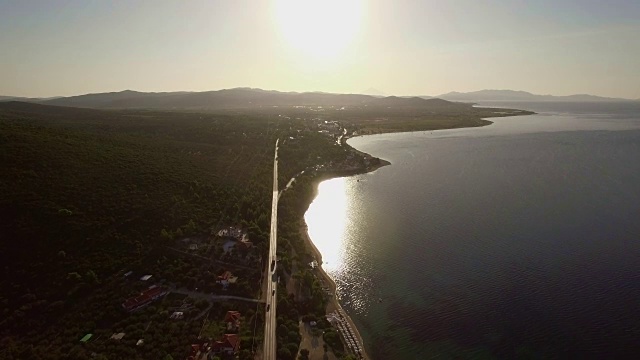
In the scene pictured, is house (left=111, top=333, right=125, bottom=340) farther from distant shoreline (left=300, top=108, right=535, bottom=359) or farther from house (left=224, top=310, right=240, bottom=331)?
distant shoreline (left=300, top=108, right=535, bottom=359)

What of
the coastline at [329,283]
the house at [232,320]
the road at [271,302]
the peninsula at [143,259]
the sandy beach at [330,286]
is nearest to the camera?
the road at [271,302]

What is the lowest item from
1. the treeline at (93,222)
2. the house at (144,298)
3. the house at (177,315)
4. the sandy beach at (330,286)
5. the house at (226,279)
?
the sandy beach at (330,286)

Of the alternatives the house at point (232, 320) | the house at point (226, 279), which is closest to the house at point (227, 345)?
the house at point (232, 320)

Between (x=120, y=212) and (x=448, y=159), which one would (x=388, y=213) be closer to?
(x=120, y=212)

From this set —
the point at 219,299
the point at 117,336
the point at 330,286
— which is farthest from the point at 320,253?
the point at 117,336

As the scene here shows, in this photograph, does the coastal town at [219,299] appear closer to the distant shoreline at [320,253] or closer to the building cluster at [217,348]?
the building cluster at [217,348]

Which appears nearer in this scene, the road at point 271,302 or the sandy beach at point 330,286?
the road at point 271,302

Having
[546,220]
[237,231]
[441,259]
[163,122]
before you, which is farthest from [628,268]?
[163,122]
